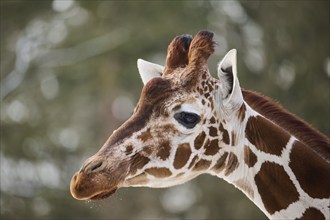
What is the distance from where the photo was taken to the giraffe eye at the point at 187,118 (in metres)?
8.38

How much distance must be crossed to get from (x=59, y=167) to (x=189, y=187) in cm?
519

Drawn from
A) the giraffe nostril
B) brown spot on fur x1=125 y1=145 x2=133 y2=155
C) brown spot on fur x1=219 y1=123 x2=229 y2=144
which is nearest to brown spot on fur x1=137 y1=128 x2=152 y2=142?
brown spot on fur x1=125 y1=145 x2=133 y2=155

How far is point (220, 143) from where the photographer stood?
854 centimetres

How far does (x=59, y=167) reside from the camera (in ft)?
118

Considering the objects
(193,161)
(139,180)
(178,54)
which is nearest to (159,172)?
(139,180)

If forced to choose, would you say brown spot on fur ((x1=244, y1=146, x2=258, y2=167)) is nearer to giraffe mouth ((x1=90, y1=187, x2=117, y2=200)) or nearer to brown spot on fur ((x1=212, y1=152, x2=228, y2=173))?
brown spot on fur ((x1=212, y1=152, x2=228, y2=173))

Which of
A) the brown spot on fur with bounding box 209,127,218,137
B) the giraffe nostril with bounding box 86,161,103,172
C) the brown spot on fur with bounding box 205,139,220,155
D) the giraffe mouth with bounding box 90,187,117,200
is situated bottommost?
the giraffe mouth with bounding box 90,187,117,200

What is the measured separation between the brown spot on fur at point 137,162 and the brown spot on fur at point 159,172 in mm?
86

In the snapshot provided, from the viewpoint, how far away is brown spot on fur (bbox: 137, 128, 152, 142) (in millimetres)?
8219

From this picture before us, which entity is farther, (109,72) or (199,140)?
(109,72)

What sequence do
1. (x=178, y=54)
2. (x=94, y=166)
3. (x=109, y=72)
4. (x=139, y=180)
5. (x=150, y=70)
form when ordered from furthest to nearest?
(x=109, y=72) → (x=150, y=70) → (x=178, y=54) → (x=139, y=180) → (x=94, y=166)

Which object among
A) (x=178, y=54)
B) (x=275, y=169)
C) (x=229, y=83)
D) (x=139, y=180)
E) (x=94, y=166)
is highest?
(x=178, y=54)

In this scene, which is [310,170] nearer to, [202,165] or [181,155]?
[202,165]

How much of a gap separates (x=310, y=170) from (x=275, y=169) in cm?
31
